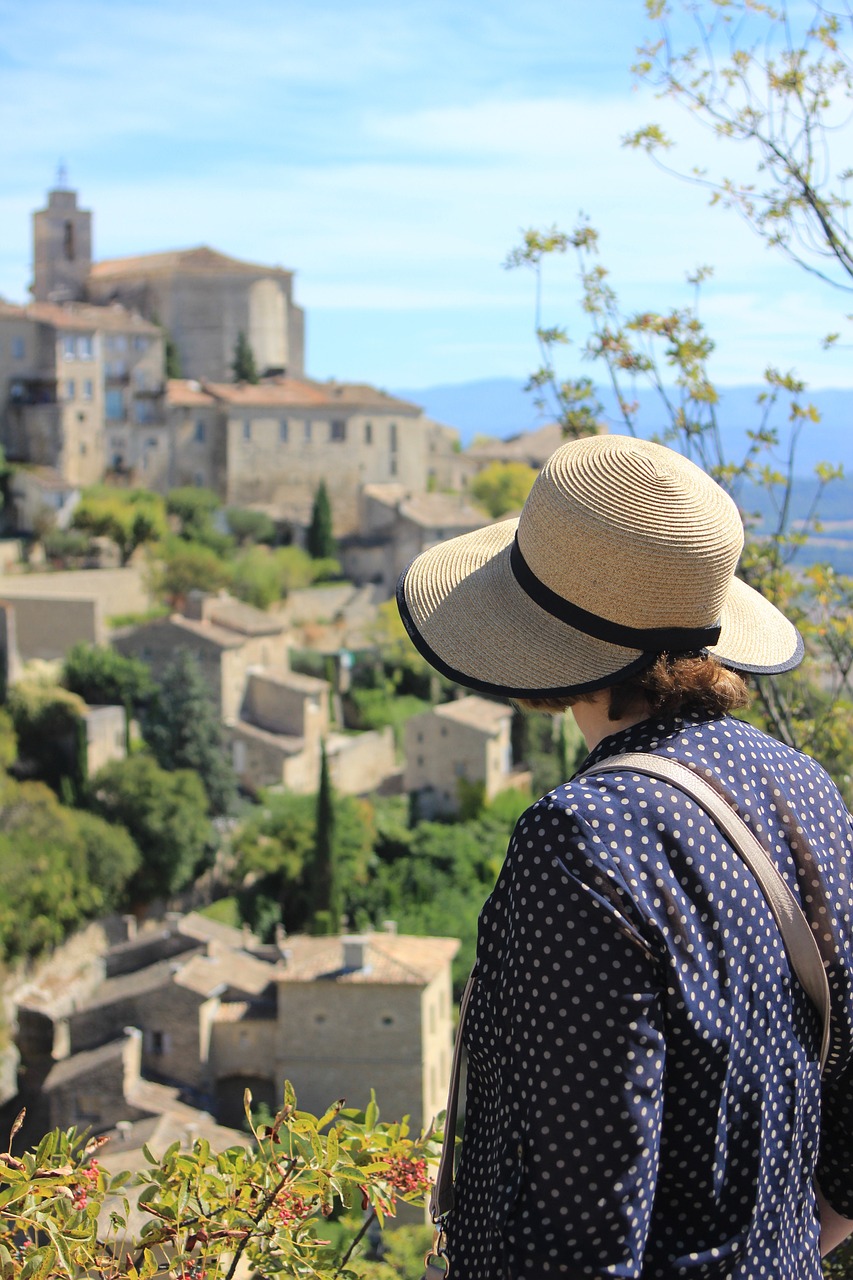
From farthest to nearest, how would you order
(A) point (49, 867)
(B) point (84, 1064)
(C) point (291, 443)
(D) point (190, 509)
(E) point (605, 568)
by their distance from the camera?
1. (C) point (291, 443)
2. (D) point (190, 509)
3. (A) point (49, 867)
4. (B) point (84, 1064)
5. (E) point (605, 568)

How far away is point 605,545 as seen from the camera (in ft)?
5.43

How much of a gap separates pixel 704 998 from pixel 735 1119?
186mm

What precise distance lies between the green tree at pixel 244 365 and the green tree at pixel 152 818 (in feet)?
75.8

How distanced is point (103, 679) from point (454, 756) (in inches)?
281

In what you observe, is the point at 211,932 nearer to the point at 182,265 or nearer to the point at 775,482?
the point at 775,482

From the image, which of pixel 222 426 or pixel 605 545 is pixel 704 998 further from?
pixel 222 426

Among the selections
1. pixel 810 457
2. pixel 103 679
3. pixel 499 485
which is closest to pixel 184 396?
pixel 499 485

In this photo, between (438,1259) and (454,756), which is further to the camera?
(454,756)

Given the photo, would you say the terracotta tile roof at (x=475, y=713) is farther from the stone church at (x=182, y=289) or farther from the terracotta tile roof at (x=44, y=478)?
the stone church at (x=182, y=289)

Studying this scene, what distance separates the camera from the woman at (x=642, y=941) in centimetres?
140

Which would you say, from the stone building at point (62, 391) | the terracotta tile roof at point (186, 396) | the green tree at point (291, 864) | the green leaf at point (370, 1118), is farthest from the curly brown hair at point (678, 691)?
the terracotta tile roof at point (186, 396)

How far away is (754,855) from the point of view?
1547 millimetres

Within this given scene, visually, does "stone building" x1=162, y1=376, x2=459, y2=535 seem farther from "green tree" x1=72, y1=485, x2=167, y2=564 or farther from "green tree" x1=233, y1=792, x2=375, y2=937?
"green tree" x1=233, y1=792, x2=375, y2=937

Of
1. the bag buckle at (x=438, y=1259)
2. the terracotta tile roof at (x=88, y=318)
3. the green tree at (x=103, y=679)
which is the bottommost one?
the green tree at (x=103, y=679)
